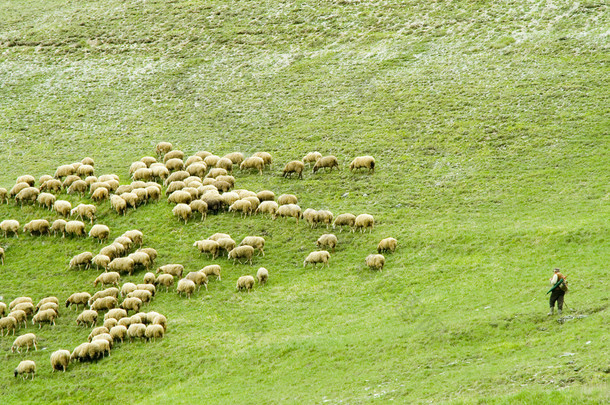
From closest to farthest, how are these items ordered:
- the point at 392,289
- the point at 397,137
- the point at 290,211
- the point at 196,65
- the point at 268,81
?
the point at 392,289
the point at 290,211
the point at 397,137
the point at 268,81
the point at 196,65

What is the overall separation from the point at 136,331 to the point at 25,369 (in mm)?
3383

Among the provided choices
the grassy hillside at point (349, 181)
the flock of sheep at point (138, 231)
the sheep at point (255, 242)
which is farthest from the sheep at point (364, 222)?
the sheep at point (255, 242)

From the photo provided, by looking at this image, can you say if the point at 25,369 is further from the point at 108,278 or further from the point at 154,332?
the point at 108,278

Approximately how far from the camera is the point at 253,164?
34844 mm

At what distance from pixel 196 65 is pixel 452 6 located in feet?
66.1

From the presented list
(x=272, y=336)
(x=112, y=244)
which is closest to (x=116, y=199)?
(x=112, y=244)

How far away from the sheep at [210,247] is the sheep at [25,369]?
8048mm

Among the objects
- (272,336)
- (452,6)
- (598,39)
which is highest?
(452,6)

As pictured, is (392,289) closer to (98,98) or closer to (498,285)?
(498,285)

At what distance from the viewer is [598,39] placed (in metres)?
43.3

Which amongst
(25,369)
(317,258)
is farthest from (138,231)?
(25,369)

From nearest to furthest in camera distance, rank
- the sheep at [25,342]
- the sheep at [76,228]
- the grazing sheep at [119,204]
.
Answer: the sheep at [25,342] < the sheep at [76,228] < the grazing sheep at [119,204]

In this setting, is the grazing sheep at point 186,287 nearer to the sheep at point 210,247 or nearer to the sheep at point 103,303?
the sheep at point 103,303

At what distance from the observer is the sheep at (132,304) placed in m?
23.2
